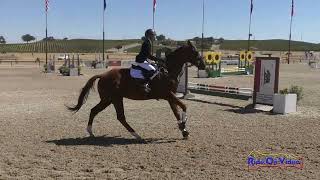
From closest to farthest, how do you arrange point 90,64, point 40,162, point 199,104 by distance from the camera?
point 40,162 → point 199,104 → point 90,64

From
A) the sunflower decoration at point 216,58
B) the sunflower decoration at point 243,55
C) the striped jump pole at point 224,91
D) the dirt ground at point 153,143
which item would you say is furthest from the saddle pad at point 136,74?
the sunflower decoration at point 243,55

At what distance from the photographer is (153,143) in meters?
9.76

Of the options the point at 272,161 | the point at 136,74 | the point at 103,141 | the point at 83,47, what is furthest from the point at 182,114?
the point at 83,47

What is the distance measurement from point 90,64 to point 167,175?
48.9m

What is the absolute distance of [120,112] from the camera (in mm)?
10375

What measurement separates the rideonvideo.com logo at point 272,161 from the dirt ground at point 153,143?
0.14m

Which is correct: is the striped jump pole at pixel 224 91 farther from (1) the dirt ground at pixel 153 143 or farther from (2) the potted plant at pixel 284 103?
(2) the potted plant at pixel 284 103

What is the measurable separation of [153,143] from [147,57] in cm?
185

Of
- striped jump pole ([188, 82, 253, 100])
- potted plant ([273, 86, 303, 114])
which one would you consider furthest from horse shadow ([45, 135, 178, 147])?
striped jump pole ([188, 82, 253, 100])

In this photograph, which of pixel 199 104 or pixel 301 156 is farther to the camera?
pixel 199 104

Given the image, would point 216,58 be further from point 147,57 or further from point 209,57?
point 147,57

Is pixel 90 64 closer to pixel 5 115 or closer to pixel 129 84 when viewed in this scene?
pixel 5 115

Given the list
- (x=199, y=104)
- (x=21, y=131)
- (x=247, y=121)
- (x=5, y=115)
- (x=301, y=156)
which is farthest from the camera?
(x=199, y=104)

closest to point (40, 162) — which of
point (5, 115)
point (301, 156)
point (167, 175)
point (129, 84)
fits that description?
point (167, 175)
